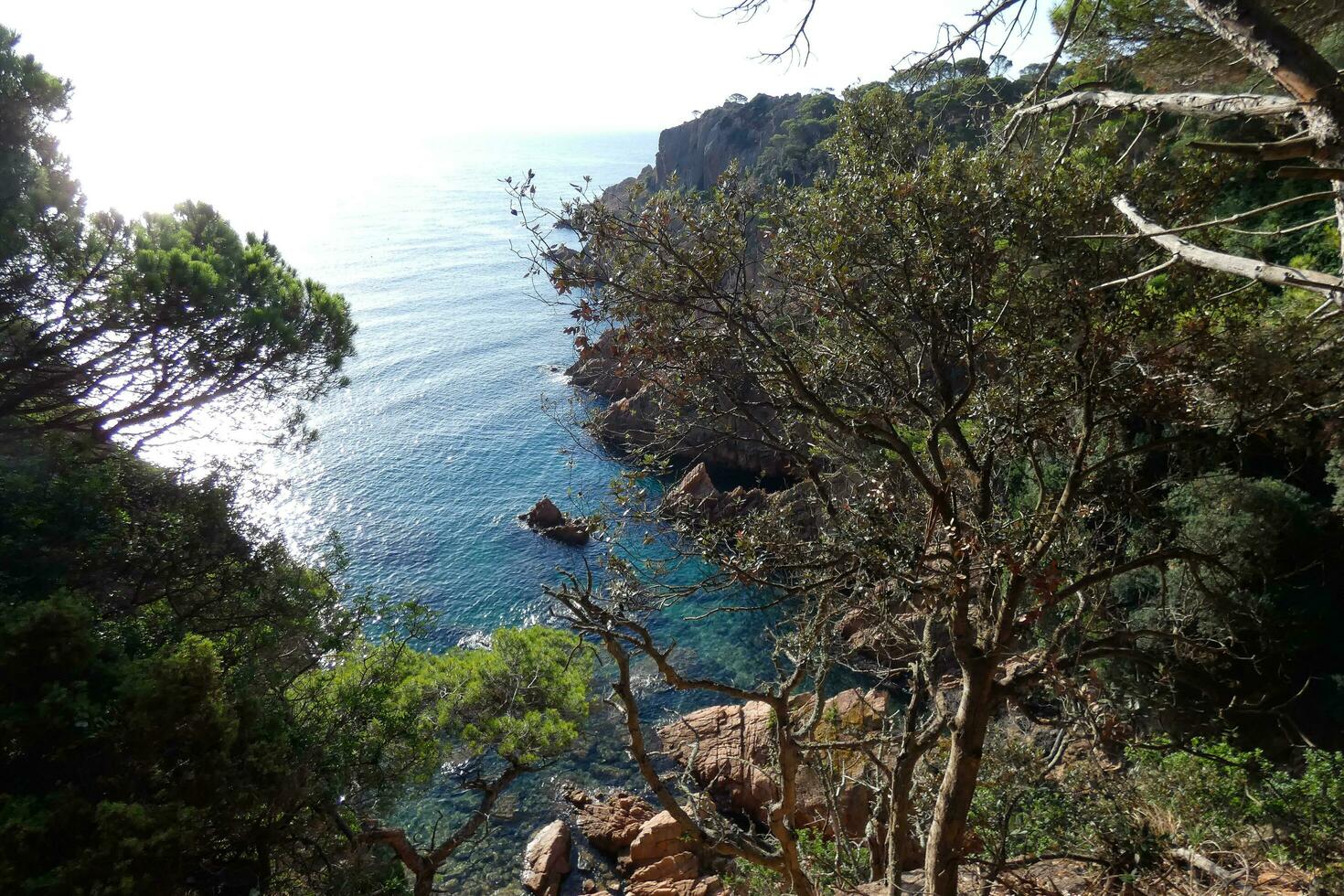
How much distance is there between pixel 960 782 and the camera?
4.72 metres

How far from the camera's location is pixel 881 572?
4.11 meters

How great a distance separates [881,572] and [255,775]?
19.3 ft

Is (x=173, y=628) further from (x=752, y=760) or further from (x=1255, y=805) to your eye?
(x=1255, y=805)

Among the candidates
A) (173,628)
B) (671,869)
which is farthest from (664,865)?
(173,628)

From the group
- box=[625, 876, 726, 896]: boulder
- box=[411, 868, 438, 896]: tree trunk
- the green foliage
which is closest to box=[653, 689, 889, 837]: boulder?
box=[625, 876, 726, 896]: boulder

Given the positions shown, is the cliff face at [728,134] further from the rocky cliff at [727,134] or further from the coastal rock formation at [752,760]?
the coastal rock formation at [752,760]

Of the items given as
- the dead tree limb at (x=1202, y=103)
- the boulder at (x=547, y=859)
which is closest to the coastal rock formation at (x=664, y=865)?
the boulder at (x=547, y=859)

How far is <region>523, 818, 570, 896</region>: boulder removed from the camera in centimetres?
1187

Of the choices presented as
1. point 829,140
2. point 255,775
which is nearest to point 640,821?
point 255,775

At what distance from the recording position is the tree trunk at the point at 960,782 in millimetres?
4680

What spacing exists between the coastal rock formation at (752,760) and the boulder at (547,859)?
2.63 meters

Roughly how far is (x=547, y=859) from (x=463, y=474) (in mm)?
Answer: 17668

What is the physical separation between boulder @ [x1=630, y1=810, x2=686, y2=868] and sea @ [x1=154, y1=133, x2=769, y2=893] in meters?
1.13

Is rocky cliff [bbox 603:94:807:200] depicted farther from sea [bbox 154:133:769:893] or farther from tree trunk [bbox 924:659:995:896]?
tree trunk [bbox 924:659:995:896]
